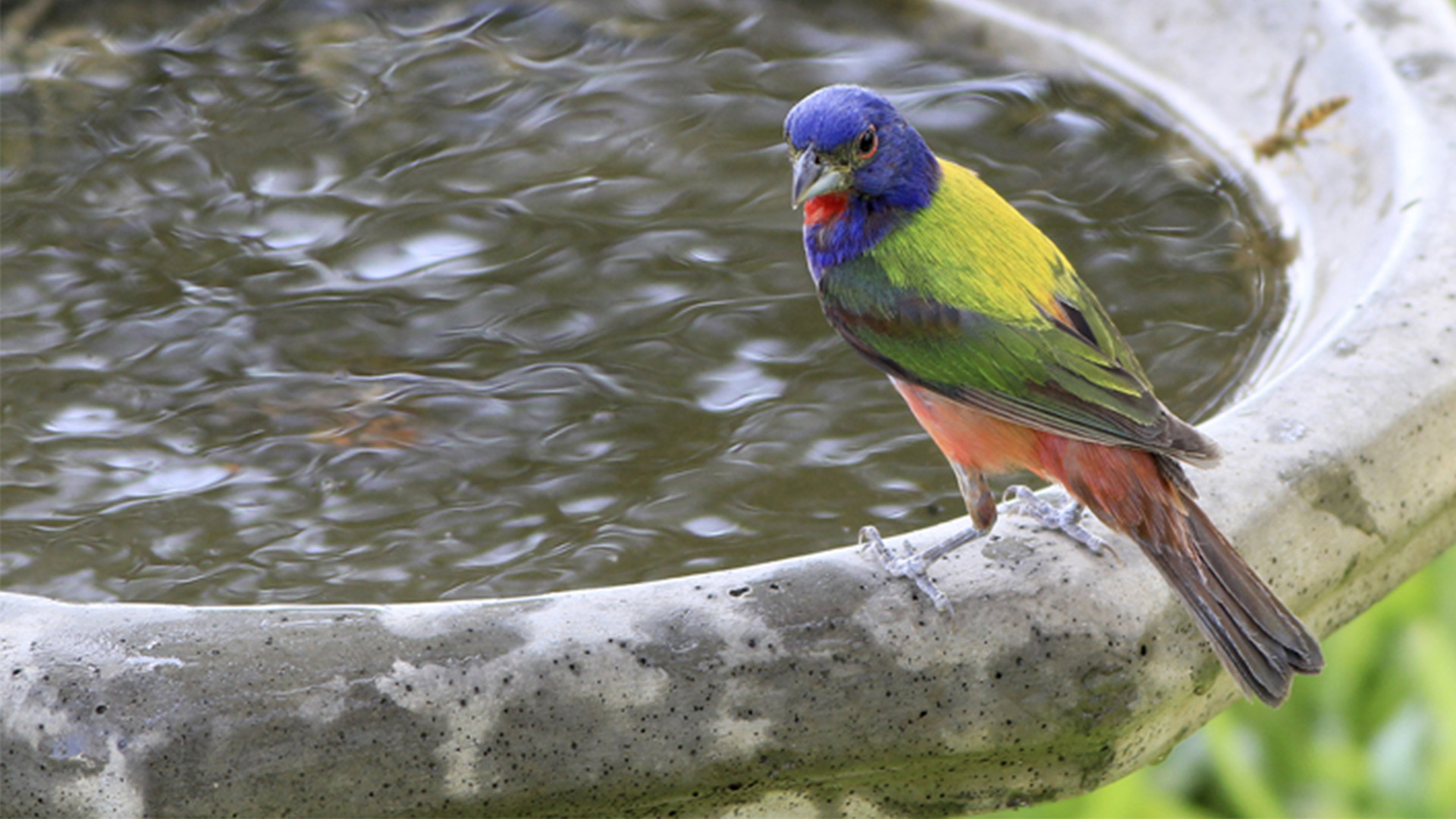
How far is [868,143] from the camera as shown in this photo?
8.21ft

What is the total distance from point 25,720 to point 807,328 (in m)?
1.71

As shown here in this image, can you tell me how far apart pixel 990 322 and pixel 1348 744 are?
6.77 ft

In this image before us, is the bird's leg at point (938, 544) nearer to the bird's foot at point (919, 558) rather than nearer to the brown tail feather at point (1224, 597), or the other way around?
the bird's foot at point (919, 558)

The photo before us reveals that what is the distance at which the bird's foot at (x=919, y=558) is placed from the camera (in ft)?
6.54

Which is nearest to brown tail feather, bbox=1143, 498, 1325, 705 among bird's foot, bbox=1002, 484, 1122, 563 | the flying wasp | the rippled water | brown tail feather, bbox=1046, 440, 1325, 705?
brown tail feather, bbox=1046, 440, 1325, 705

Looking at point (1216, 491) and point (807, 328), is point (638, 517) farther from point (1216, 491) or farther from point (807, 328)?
point (1216, 491)

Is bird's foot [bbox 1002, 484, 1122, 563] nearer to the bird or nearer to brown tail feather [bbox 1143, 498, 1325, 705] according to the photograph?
the bird

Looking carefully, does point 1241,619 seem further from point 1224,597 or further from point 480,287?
point 480,287

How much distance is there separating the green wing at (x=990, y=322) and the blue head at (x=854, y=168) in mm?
35

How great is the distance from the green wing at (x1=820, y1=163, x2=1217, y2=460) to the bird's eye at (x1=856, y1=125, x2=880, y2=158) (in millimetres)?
128

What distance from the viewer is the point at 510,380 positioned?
293 centimetres

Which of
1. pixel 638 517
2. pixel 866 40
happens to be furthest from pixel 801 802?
pixel 866 40

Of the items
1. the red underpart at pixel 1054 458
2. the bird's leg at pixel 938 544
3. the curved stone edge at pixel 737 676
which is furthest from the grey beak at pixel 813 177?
the curved stone edge at pixel 737 676

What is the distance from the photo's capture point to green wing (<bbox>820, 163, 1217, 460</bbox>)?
2.33 metres
